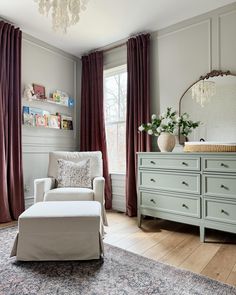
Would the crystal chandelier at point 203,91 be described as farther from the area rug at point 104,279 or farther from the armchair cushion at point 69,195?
the area rug at point 104,279

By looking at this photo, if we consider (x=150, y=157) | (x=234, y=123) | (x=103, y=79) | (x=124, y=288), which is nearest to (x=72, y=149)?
(x=103, y=79)

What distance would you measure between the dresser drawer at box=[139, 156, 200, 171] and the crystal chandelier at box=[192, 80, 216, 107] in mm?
849

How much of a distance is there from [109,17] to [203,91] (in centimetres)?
148

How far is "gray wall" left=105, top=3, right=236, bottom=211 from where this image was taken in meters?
2.70

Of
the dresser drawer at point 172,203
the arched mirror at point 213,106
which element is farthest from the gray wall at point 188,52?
the dresser drawer at point 172,203

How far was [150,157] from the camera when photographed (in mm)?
2672

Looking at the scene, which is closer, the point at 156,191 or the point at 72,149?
the point at 156,191

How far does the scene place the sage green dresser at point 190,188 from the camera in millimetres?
2156

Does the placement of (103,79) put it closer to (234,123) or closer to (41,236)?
(234,123)

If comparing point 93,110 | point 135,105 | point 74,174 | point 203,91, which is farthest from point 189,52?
point 74,174

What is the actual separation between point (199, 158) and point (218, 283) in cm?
111

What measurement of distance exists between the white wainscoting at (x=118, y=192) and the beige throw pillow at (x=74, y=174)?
0.76 metres

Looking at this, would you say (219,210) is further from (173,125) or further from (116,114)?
(116,114)

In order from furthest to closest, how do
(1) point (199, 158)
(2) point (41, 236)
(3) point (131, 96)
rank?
(3) point (131, 96), (1) point (199, 158), (2) point (41, 236)
